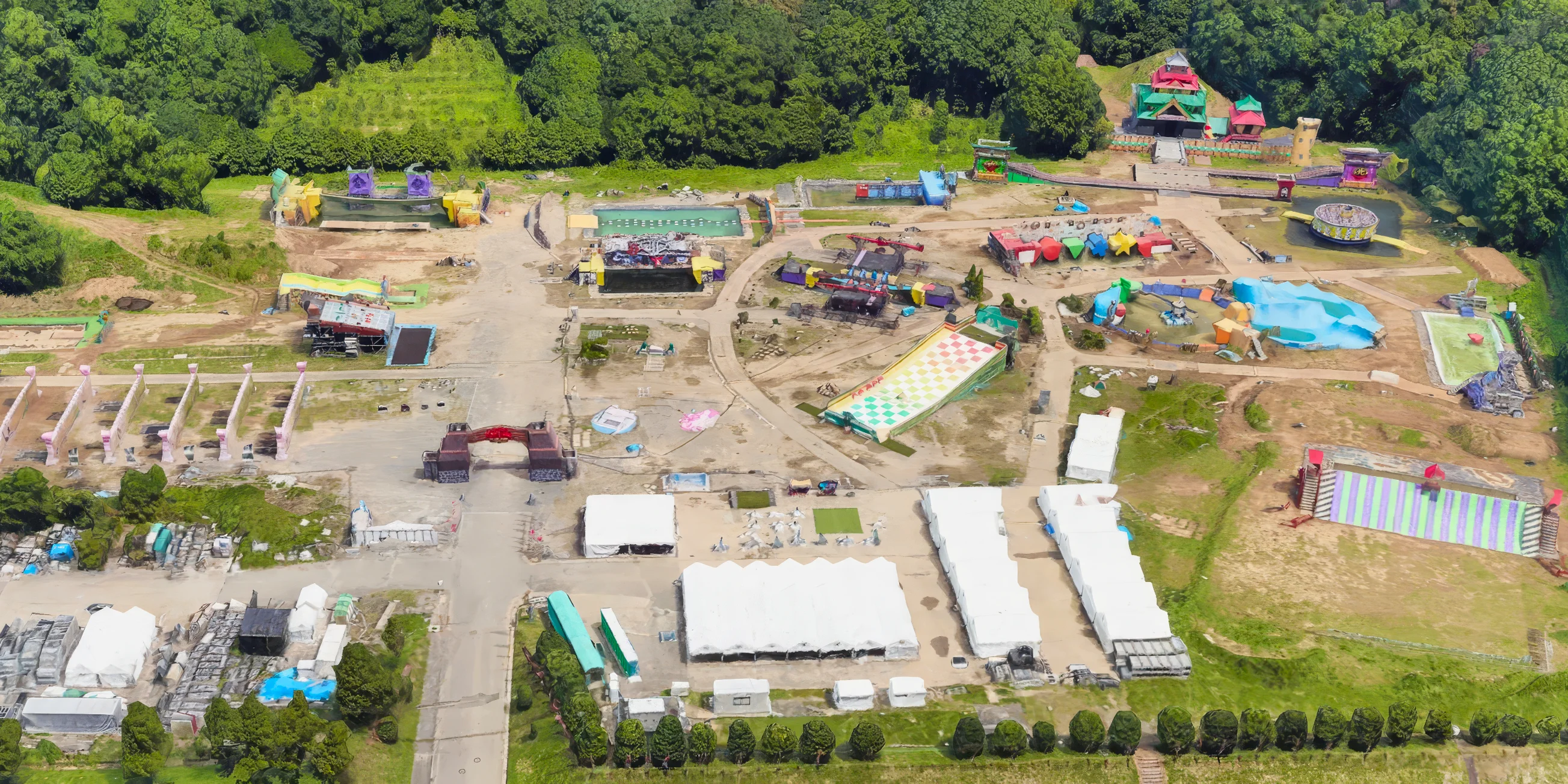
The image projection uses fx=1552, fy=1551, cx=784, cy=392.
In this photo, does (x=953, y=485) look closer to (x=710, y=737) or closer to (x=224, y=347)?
(x=710, y=737)

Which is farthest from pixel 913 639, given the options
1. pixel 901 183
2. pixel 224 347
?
pixel 901 183

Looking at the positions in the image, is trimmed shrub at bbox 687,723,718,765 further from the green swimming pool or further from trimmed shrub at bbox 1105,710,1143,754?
the green swimming pool

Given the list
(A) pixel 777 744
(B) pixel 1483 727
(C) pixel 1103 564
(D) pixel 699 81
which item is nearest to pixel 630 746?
(A) pixel 777 744

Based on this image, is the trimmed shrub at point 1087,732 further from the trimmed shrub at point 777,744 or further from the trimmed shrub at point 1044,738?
the trimmed shrub at point 777,744

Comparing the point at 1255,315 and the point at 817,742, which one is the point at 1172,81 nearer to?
the point at 1255,315

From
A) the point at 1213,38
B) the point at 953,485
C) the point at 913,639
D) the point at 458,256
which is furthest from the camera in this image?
the point at 1213,38
